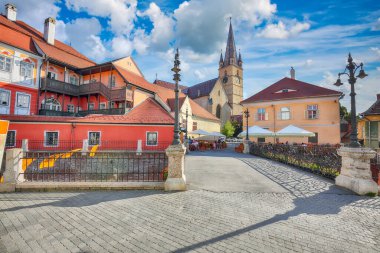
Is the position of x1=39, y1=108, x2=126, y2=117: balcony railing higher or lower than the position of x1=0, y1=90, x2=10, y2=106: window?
lower

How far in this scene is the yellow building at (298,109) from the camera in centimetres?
2259

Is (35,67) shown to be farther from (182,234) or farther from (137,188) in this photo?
(182,234)

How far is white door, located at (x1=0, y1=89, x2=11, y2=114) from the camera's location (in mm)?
17828

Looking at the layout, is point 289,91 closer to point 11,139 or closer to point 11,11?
point 11,139

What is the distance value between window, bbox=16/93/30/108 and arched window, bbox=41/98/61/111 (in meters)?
1.47

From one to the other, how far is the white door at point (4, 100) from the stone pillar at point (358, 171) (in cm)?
2578

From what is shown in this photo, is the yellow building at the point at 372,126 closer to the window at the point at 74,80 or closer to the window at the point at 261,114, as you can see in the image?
the window at the point at 261,114

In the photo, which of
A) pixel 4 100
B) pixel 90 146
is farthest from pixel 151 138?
pixel 4 100

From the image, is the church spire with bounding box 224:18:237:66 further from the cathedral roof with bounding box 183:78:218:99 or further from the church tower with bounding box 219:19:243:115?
the cathedral roof with bounding box 183:78:218:99

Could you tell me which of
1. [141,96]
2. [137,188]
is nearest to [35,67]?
[141,96]

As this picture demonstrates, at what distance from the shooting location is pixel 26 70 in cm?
1980

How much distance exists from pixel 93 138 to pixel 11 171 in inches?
544

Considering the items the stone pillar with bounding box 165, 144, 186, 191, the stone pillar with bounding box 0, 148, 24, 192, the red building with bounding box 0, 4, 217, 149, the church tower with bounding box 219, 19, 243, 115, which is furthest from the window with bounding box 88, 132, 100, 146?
the church tower with bounding box 219, 19, 243, 115

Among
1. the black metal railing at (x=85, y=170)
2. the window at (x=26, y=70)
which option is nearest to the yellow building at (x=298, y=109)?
the black metal railing at (x=85, y=170)
